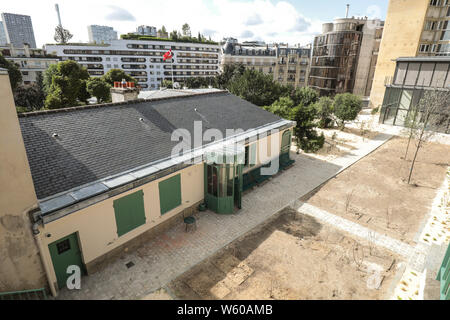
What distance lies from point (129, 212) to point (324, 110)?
27.7 m

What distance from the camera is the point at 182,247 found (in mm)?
11508

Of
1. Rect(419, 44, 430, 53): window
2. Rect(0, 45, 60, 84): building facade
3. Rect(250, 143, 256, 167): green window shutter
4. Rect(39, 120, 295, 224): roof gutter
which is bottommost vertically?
Rect(250, 143, 256, 167): green window shutter

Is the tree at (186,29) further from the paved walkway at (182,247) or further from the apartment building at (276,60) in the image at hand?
the paved walkway at (182,247)

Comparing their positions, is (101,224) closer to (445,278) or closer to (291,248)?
(291,248)

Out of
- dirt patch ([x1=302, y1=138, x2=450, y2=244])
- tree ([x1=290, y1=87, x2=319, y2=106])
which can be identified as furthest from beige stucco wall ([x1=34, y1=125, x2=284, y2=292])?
tree ([x1=290, y1=87, x2=319, y2=106])

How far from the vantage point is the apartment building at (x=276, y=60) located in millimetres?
79438

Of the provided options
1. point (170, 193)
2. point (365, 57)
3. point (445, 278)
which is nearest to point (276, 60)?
point (365, 57)

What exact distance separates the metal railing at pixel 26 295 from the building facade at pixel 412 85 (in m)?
34.7

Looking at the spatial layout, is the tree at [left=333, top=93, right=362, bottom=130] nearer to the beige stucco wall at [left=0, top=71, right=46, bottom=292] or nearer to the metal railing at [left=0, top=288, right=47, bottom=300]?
the beige stucco wall at [left=0, top=71, right=46, bottom=292]

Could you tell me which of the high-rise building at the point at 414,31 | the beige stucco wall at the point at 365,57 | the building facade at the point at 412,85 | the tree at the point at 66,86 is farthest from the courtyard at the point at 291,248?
the beige stucco wall at the point at 365,57

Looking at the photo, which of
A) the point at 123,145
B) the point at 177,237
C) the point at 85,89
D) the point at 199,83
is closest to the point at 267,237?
the point at 177,237

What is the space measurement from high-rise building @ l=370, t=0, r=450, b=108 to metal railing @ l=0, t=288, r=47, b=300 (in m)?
50.0

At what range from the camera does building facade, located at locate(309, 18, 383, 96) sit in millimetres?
60562

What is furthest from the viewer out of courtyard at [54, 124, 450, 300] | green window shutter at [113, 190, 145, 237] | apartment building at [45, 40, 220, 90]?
apartment building at [45, 40, 220, 90]
